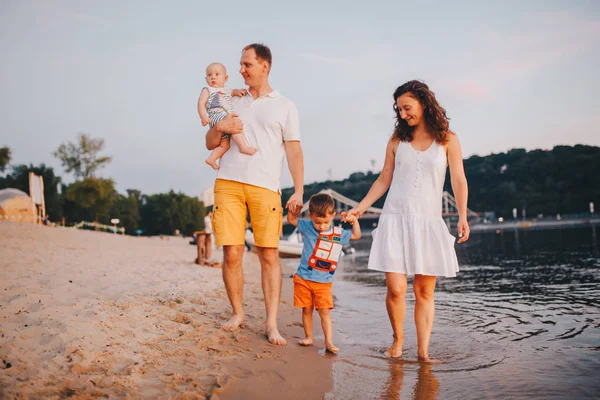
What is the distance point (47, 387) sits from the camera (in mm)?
2051

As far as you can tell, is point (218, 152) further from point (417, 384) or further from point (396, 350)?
point (417, 384)

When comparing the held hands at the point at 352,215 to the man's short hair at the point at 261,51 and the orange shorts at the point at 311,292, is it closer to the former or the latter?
the orange shorts at the point at 311,292

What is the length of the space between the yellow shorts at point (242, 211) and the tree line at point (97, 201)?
81.9 ft

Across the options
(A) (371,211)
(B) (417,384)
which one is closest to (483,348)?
(B) (417,384)

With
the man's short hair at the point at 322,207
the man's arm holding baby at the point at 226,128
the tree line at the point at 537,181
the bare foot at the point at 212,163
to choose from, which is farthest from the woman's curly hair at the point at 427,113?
the tree line at the point at 537,181

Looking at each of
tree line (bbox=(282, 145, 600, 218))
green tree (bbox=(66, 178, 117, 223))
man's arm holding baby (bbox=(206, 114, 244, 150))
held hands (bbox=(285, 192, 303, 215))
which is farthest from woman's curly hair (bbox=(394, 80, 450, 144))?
tree line (bbox=(282, 145, 600, 218))

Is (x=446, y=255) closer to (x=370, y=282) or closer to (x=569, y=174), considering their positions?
(x=370, y=282)

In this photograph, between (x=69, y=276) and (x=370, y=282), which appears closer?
(x=69, y=276)

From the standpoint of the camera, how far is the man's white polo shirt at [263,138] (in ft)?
10.8

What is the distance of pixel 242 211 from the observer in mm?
3387

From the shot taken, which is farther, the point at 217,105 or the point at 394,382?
the point at 217,105

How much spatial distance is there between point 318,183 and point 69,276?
119400 mm

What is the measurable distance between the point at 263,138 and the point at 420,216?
118cm

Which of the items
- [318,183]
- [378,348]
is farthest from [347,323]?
[318,183]
